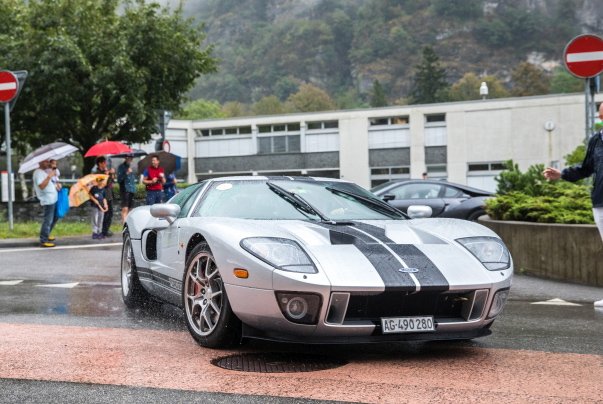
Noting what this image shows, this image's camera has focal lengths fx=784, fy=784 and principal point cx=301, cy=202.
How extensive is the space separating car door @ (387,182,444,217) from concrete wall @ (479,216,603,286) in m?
5.23

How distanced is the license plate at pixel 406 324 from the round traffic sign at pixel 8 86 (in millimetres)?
13246

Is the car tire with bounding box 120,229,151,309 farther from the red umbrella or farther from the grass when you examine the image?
the red umbrella

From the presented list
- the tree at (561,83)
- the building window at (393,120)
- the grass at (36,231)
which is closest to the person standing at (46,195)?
the grass at (36,231)

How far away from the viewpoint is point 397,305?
14.8 feet

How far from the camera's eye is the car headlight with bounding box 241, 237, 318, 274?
4488 millimetres

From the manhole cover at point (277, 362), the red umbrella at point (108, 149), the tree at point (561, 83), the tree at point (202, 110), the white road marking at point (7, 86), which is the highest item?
the tree at point (561, 83)

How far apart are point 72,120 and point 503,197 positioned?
2097 centimetres

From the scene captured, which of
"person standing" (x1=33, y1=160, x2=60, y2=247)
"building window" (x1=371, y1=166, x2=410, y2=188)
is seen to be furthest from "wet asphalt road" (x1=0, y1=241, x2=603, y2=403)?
"building window" (x1=371, y1=166, x2=410, y2=188)

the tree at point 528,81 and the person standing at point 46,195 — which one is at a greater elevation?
the tree at point 528,81

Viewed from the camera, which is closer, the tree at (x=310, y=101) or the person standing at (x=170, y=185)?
the person standing at (x=170, y=185)

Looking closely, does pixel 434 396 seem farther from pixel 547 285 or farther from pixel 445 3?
pixel 445 3

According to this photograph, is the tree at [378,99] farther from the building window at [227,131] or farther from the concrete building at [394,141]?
the concrete building at [394,141]

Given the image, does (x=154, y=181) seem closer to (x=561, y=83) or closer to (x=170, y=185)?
(x=170, y=185)

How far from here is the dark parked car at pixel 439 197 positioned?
1609 cm
